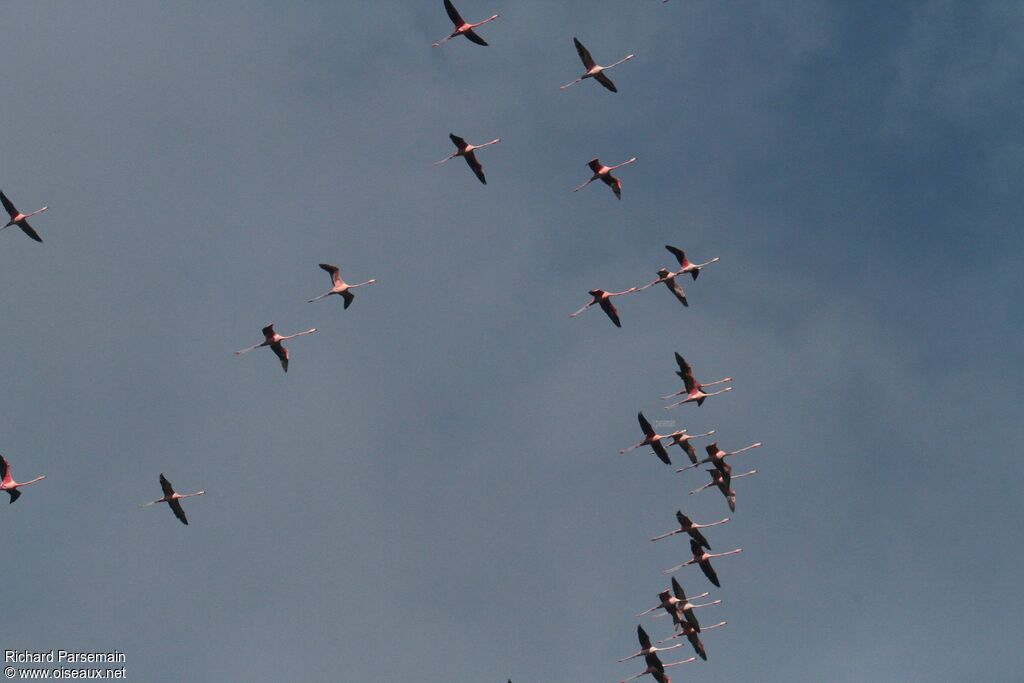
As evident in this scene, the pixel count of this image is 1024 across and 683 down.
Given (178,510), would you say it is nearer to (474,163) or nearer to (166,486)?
(166,486)

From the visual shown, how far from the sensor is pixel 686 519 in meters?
129

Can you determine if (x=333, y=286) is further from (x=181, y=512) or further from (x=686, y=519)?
(x=686, y=519)

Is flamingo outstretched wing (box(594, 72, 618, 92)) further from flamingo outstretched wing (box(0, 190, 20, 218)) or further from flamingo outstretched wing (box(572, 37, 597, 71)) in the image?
flamingo outstretched wing (box(0, 190, 20, 218))

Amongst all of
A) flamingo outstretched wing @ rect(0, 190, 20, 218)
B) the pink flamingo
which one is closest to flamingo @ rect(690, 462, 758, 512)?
the pink flamingo

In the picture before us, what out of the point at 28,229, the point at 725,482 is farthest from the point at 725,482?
the point at 28,229

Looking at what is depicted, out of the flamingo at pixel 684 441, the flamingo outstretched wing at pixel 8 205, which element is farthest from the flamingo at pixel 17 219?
the flamingo at pixel 684 441

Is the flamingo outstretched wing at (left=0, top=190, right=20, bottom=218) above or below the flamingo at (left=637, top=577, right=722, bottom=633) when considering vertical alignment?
Answer: above

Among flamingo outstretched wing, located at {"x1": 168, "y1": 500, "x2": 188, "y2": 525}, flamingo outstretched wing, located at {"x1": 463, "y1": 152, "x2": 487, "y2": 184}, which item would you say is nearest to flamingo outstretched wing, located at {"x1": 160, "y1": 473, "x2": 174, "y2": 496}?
flamingo outstretched wing, located at {"x1": 168, "y1": 500, "x2": 188, "y2": 525}

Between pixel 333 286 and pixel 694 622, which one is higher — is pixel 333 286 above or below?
above

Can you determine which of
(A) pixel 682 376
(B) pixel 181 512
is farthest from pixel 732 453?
(B) pixel 181 512

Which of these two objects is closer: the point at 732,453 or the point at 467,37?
the point at 467,37

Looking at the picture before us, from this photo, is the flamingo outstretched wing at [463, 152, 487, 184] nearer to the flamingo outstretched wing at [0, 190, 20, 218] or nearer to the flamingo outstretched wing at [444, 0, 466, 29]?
the flamingo outstretched wing at [444, 0, 466, 29]

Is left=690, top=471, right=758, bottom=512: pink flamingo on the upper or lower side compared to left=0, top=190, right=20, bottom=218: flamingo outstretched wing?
lower

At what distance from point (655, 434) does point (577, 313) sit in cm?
855
